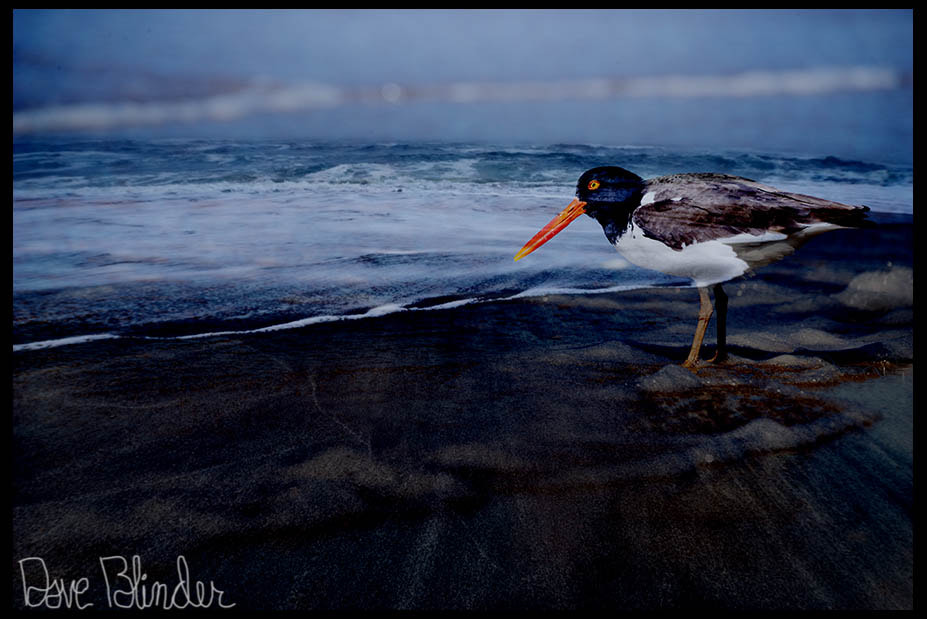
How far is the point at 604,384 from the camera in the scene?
2.41 metres

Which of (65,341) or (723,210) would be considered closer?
(723,210)

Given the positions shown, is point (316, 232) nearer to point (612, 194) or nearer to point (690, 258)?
point (612, 194)

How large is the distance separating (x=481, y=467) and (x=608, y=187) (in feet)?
4.71

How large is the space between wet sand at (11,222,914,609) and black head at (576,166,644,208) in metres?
0.95

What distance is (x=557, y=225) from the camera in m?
2.31

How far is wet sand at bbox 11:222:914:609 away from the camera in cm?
136

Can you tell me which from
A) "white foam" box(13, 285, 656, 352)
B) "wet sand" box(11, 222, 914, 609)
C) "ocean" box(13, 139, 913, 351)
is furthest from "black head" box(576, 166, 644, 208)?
"white foam" box(13, 285, 656, 352)

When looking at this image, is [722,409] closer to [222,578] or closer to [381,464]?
[381,464]

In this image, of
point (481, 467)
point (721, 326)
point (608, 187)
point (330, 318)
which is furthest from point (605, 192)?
point (330, 318)

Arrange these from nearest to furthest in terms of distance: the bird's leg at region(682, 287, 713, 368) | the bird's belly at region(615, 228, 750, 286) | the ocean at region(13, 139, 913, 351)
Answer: the bird's belly at region(615, 228, 750, 286) → the bird's leg at region(682, 287, 713, 368) → the ocean at region(13, 139, 913, 351)

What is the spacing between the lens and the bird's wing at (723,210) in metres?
1.89

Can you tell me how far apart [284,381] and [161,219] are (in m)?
3.05
